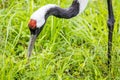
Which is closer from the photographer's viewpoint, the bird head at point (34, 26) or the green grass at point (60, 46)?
the bird head at point (34, 26)

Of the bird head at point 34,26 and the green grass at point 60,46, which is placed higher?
the bird head at point 34,26

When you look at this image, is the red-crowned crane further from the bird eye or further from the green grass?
the green grass

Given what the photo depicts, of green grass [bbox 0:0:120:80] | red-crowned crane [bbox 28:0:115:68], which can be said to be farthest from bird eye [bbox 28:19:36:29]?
green grass [bbox 0:0:120:80]

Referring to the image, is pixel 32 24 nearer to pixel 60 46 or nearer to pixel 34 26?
pixel 34 26

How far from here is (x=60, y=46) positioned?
13.1 feet

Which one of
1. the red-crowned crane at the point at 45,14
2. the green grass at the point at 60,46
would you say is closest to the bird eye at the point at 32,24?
the red-crowned crane at the point at 45,14

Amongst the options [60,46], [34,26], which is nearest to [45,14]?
[34,26]

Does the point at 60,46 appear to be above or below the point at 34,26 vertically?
below

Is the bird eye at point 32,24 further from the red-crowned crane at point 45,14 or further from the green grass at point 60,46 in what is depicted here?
the green grass at point 60,46

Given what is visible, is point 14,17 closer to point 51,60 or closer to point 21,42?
point 21,42

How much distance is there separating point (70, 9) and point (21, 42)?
867mm

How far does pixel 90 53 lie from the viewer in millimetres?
3850

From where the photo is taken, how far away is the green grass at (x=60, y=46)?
3.63 m

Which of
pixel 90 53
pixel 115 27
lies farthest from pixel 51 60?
pixel 115 27
